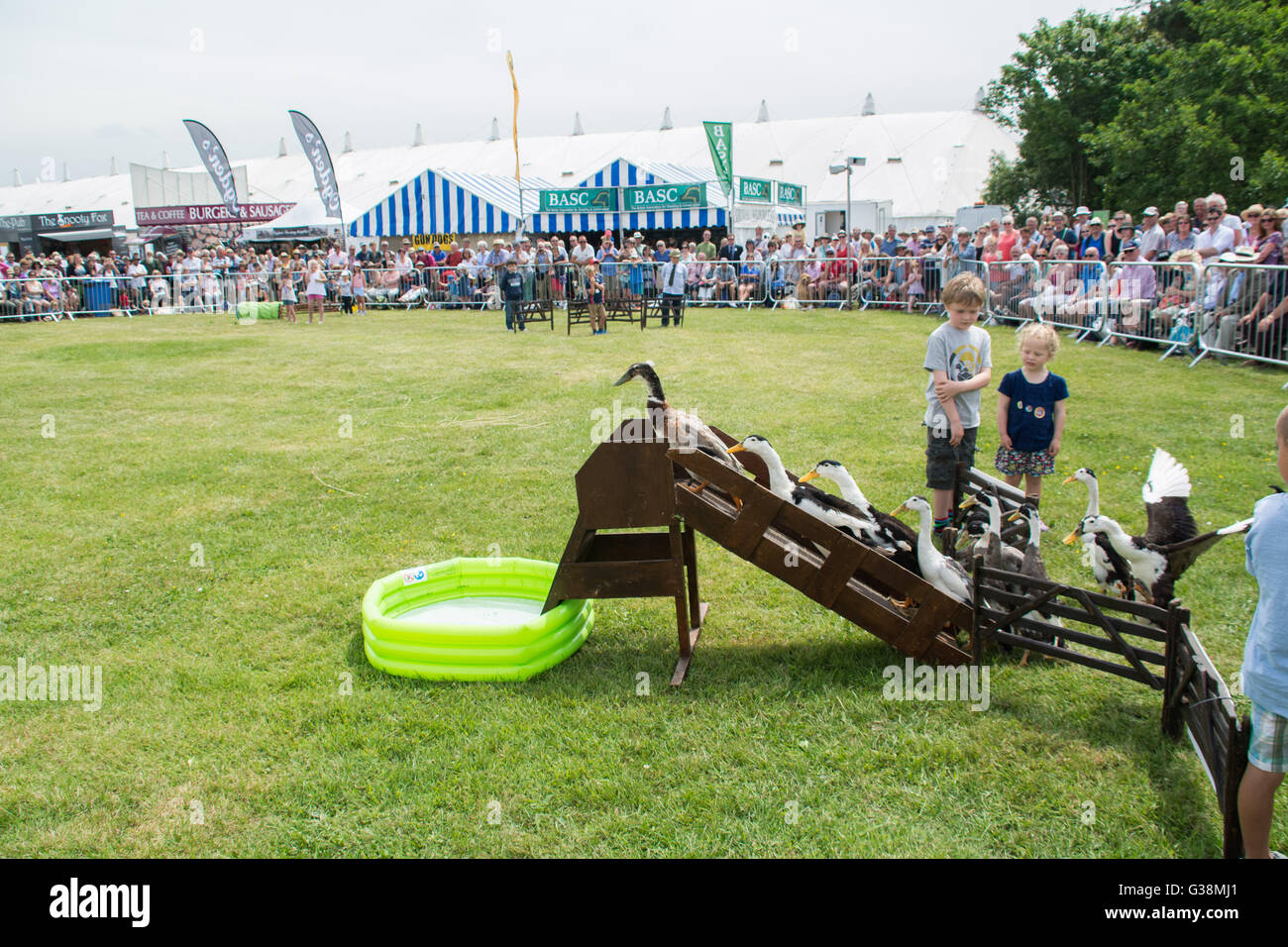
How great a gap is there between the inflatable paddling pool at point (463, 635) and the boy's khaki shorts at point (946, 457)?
2.60 metres

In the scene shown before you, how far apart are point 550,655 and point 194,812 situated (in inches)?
72.5

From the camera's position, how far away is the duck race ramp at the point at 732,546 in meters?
4.50

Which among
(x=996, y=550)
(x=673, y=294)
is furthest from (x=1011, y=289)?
(x=996, y=550)

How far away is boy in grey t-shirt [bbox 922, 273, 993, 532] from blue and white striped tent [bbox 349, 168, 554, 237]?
27.1 metres

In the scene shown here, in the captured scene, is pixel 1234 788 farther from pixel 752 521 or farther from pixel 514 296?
pixel 514 296

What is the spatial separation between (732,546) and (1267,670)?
2.38 m

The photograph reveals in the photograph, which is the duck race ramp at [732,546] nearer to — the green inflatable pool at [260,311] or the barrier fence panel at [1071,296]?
the barrier fence panel at [1071,296]

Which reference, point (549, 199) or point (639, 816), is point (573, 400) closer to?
point (639, 816)

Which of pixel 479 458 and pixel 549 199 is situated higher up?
pixel 549 199

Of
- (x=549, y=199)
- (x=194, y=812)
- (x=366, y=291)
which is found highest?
(x=549, y=199)

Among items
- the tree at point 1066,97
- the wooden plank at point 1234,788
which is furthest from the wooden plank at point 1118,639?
the tree at point 1066,97

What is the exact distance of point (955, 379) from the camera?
236 inches

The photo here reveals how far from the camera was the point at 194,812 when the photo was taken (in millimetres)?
→ 3688
